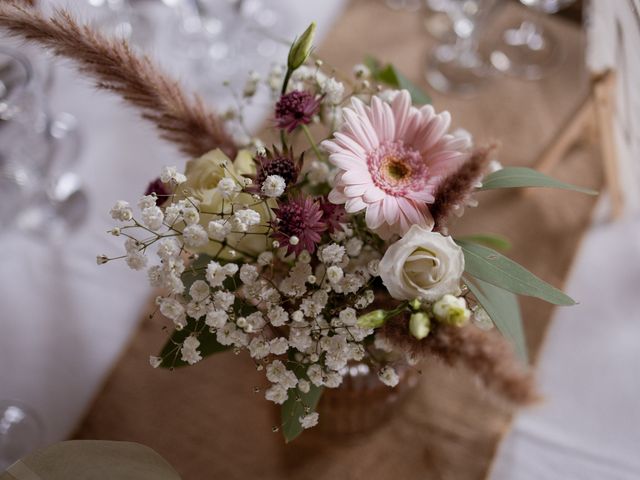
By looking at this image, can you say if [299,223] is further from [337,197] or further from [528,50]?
[528,50]

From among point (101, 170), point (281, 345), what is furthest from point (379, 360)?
point (101, 170)

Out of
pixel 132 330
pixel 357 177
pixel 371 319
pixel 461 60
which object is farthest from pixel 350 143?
pixel 461 60

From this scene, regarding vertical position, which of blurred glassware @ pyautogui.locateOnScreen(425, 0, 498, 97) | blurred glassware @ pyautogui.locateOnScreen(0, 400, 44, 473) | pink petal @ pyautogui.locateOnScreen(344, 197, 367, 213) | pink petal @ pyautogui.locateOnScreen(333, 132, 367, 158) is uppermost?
blurred glassware @ pyautogui.locateOnScreen(425, 0, 498, 97)

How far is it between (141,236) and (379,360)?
17.6 inches

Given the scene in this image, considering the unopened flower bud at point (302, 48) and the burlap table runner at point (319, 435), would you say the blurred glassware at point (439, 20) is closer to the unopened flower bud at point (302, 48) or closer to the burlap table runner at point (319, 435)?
the burlap table runner at point (319, 435)

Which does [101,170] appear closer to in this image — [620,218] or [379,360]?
Result: [379,360]

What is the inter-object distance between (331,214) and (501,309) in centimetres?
17

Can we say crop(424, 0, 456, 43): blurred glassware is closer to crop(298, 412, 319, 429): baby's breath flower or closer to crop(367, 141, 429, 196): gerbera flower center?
crop(367, 141, 429, 196): gerbera flower center

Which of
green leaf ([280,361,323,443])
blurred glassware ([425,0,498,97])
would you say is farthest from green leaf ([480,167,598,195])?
blurred glassware ([425,0,498,97])

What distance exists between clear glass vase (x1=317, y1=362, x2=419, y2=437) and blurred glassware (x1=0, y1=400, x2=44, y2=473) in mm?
355

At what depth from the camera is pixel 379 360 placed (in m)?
0.61

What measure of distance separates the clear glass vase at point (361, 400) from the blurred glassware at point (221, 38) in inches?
21.8

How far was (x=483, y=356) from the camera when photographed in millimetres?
426

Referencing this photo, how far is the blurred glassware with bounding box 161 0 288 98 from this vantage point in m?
1.07
